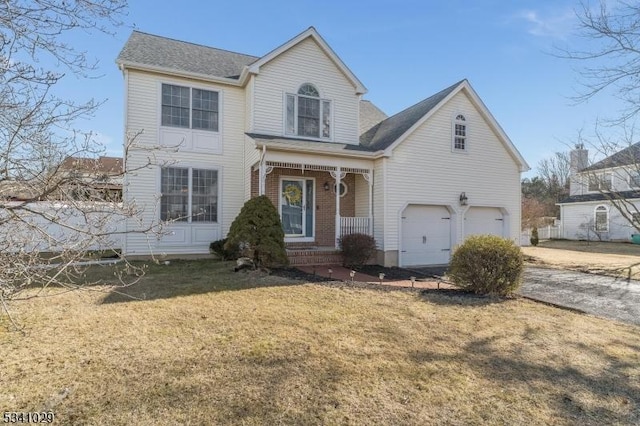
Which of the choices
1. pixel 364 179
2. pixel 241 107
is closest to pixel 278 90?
pixel 241 107

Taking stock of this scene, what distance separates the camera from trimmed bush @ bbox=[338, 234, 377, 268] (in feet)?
38.3

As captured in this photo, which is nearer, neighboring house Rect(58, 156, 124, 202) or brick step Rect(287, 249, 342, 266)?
neighboring house Rect(58, 156, 124, 202)

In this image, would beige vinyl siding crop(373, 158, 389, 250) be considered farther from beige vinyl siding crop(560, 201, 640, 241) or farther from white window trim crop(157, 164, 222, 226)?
beige vinyl siding crop(560, 201, 640, 241)

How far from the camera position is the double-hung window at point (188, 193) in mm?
12461

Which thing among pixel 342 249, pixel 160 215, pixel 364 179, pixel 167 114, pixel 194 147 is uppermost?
pixel 167 114

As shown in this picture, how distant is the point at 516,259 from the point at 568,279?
14.7 ft

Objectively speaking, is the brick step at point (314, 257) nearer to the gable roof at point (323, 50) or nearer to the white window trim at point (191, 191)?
the white window trim at point (191, 191)

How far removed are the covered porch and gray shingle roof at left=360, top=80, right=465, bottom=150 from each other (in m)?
1.39

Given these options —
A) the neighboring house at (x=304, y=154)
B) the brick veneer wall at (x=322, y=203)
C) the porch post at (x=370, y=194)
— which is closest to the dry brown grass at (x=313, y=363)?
the neighboring house at (x=304, y=154)

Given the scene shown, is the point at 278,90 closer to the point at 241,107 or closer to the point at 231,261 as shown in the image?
the point at 241,107

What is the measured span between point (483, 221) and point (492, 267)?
25.2 ft

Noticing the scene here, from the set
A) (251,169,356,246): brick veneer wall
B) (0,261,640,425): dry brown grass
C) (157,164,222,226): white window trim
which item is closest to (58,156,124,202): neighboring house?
(0,261,640,425): dry brown grass

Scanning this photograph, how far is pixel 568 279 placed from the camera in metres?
10.8

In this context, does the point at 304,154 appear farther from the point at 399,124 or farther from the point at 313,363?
the point at 313,363
